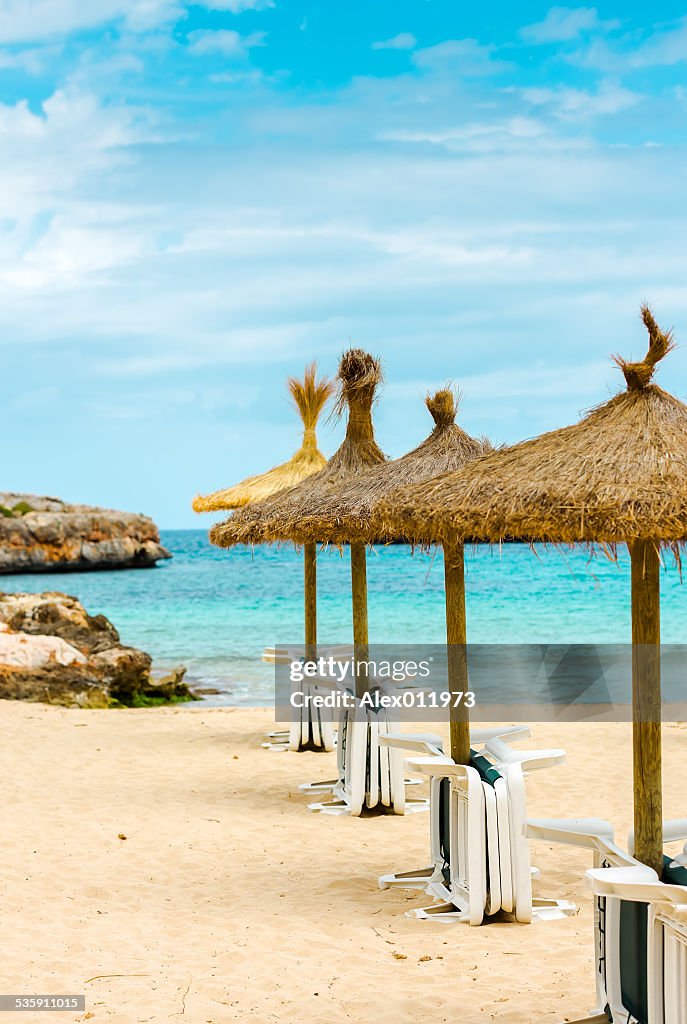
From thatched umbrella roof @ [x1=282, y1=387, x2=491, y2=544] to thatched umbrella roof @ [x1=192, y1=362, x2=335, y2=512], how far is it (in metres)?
2.80

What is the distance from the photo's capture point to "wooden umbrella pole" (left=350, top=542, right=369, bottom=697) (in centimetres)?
677

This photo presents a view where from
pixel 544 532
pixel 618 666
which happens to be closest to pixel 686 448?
pixel 544 532

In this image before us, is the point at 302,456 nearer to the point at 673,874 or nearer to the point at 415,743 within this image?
the point at 415,743

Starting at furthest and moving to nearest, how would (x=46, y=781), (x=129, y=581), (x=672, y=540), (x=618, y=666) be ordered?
1. (x=129, y=581)
2. (x=618, y=666)
3. (x=46, y=781)
4. (x=672, y=540)

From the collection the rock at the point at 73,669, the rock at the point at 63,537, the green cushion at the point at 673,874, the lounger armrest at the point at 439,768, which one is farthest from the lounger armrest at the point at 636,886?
the rock at the point at 63,537

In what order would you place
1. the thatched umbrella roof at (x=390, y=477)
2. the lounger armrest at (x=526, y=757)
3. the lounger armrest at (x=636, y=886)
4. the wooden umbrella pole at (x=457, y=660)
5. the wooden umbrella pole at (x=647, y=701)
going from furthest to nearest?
the thatched umbrella roof at (x=390, y=477) < the wooden umbrella pole at (x=457, y=660) < the lounger armrest at (x=526, y=757) < the wooden umbrella pole at (x=647, y=701) < the lounger armrest at (x=636, y=886)

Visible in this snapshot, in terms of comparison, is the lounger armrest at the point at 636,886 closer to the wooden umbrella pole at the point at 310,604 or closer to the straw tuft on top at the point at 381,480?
the straw tuft on top at the point at 381,480

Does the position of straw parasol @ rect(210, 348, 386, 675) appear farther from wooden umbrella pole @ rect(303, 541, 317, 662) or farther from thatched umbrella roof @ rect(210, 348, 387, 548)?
wooden umbrella pole @ rect(303, 541, 317, 662)

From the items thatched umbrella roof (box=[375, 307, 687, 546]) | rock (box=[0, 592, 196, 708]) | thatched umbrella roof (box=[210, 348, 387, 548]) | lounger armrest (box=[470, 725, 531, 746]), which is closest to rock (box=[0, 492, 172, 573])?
rock (box=[0, 592, 196, 708])

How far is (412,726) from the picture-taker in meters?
10.9

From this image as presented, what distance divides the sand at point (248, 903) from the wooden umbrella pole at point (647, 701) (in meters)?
0.73

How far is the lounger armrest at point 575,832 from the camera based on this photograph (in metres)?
3.38

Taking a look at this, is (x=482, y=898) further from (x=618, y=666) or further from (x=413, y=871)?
(x=618, y=666)

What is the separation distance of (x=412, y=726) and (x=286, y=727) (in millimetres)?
1390
